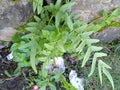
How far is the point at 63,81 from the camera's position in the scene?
189 cm

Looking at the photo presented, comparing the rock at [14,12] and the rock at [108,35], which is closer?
the rock at [14,12]

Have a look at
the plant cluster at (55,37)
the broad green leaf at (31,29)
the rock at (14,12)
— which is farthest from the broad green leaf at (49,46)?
the rock at (14,12)

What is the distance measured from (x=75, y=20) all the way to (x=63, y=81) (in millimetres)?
375

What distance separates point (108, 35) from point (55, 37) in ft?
1.90

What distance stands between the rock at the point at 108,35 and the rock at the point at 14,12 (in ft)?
1.67

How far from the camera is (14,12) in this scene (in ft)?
5.82

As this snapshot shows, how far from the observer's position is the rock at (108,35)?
2084 mm

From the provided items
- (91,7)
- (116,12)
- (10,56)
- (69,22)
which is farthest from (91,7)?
(10,56)

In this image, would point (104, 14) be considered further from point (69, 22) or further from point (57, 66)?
point (57, 66)

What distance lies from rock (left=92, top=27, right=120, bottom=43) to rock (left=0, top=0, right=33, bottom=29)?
51 centimetres

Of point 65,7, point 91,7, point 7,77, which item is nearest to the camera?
point 65,7

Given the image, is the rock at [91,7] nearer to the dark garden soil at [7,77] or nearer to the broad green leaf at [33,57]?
the broad green leaf at [33,57]

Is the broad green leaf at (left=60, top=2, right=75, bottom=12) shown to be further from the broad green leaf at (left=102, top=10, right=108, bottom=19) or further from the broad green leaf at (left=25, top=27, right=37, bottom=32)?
the broad green leaf at (left=102, top=10, right=108, bottom=19)

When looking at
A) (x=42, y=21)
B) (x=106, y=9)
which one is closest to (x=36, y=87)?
(x=42, y=21)
